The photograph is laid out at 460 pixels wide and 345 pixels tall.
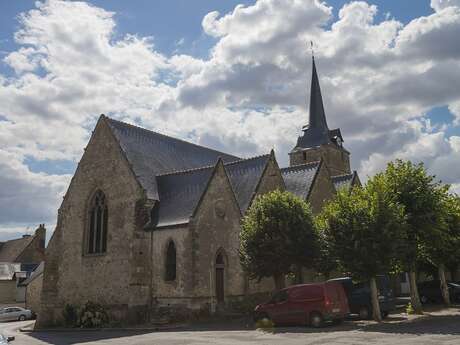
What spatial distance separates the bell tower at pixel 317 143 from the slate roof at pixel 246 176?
2471 centimetres

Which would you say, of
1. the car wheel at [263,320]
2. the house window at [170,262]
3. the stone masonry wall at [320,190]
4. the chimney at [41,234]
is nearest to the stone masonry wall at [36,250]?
the chimney at [41,234]

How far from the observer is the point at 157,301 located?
23375mm

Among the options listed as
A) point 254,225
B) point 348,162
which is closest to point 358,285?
Answer: point 254,225

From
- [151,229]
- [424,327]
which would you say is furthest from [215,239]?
[424,327]

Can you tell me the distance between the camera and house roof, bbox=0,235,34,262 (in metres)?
57.1

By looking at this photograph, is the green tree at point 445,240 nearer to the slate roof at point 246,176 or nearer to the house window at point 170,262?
the slate roof at point 246,176

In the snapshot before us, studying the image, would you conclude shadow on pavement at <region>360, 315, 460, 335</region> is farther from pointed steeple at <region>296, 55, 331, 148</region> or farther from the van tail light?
pointed steeple at <region>296, 55, 331, 148</region>

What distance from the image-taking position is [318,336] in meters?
15.1

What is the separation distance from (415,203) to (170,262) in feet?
39.6

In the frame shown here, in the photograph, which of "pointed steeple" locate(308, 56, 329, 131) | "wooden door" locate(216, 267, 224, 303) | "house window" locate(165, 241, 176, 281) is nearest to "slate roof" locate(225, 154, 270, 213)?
"wooden door" locate(216, 267, 224, 303)

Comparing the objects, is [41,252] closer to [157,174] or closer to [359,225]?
[157,174]

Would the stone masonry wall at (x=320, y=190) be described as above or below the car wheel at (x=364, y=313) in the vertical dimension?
above

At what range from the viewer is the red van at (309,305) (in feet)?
58.3

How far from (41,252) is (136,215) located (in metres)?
37.5
